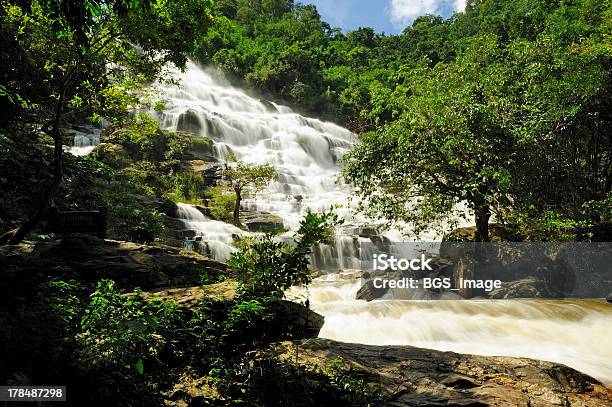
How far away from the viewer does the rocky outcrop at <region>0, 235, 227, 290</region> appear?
5.94 m

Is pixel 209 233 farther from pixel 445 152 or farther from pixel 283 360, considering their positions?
pixel 283 360

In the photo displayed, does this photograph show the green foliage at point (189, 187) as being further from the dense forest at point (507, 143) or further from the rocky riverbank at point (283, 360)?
the rocky riverbank at point (283, 360)

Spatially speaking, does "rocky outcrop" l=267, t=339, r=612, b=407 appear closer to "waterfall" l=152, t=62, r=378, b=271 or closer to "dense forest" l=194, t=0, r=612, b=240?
"dense forest" l=194, t=0, r=612, b=240

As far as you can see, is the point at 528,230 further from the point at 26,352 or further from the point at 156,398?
the point at 26,352

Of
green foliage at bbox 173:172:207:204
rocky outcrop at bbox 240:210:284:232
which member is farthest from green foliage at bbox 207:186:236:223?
rocky outcrop at bbox 240:210:284:232

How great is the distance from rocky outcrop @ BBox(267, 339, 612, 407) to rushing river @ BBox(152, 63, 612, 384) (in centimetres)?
113

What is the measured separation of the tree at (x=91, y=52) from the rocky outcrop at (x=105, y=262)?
53cm

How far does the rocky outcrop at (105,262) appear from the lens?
5.94m

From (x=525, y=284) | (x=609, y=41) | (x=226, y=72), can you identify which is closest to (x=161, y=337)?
(x=525, y=284)

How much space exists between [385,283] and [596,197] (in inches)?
→ 289

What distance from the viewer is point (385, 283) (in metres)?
12.8

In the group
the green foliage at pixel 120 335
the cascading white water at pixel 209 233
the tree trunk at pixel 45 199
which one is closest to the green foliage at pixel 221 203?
the cascading white water at pixel 209 233

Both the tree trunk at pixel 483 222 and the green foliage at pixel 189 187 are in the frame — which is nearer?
the tree trunk at pixel 483 222

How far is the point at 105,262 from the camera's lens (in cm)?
640
